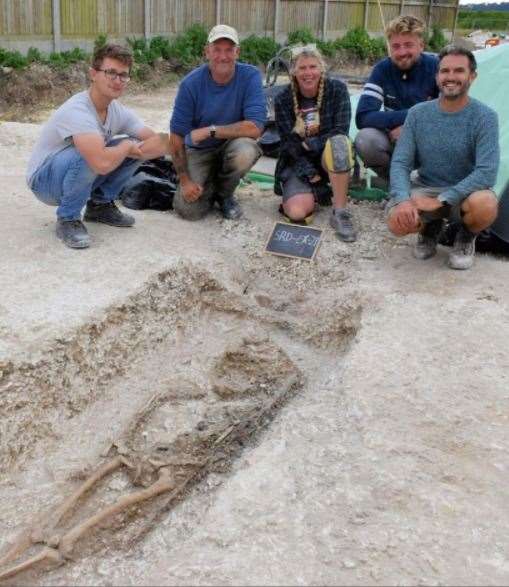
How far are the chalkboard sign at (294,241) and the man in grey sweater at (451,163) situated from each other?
0.64 metres

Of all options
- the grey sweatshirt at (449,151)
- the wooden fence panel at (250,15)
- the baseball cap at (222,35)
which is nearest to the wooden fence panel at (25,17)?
the wooden fence panel at (250,15)

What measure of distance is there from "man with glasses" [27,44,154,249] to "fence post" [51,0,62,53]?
7528mm

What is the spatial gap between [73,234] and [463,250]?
2374 mm

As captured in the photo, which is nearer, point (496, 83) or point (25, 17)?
point (496, 83)

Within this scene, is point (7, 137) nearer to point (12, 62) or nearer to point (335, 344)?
point (12, 62)

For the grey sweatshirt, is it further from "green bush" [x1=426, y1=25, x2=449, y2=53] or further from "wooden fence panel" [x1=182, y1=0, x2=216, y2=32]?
"green bush" [x1=426, y1=25, x2=449, y2=53]

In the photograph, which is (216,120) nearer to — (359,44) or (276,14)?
(276,14)

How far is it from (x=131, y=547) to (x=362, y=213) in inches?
132

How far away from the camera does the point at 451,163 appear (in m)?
4.26

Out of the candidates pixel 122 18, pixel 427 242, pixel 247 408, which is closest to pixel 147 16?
pixel 122 18

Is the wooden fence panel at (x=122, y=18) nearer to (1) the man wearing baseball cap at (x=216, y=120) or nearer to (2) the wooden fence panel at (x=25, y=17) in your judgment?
(2) the wooden fence panel at (x=25, y=17)

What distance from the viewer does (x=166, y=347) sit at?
12.6 ft

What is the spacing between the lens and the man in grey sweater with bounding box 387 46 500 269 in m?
4.05

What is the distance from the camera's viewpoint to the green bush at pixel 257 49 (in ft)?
49.5
